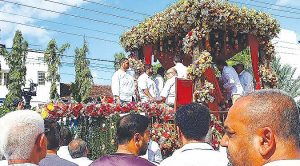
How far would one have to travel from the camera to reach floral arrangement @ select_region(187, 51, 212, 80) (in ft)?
34.1

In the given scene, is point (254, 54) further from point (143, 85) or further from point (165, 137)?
point (165, 137)

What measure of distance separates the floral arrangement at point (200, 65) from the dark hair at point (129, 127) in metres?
6.15

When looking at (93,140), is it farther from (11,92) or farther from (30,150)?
(11,92)

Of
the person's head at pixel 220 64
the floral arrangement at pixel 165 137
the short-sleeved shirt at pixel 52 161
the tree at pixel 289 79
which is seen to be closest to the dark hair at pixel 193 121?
the short-sleeved shirt at pixel 52 161

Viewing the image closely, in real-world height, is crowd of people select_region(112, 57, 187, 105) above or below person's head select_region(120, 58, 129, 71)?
below

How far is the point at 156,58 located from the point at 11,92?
31.4 meters

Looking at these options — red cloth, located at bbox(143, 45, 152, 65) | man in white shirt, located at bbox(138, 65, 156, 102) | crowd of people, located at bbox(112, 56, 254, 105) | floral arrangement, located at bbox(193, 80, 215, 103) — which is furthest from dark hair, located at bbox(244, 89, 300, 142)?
red cloth, located at bbox(143, 45, 152, 65)

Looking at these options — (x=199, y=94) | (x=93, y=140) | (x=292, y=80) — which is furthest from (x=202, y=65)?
(x=292, y=80)

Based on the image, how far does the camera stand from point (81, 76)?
155ft

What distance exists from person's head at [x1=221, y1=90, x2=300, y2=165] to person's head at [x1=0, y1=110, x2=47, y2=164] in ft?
4.23

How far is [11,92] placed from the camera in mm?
42875

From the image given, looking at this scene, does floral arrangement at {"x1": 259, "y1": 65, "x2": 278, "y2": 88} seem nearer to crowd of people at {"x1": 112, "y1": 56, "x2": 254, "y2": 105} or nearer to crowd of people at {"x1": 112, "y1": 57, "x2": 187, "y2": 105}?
crowd of people at {"x1": 112, "y1": 56, "x2": 254, "y2": 105}

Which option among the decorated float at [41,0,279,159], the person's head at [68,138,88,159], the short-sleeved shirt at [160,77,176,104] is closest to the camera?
the person's head at [68,138,88,159]

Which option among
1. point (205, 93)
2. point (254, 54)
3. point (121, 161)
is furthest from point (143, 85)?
point (121, 161)
